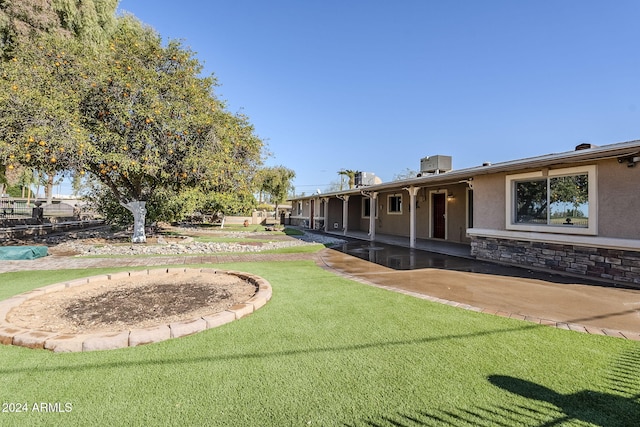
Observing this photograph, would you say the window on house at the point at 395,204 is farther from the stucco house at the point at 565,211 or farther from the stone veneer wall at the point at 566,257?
the stone veneer wall at the point at 566,257

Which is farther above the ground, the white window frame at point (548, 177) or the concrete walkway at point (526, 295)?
the white window frame at point (548, 177)

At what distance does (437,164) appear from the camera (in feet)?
41.0

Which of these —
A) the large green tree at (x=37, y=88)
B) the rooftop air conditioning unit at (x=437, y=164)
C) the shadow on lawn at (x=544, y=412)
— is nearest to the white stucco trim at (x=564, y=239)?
the shadow on lawn at (x=544, y=412)

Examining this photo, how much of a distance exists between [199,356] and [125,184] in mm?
10690

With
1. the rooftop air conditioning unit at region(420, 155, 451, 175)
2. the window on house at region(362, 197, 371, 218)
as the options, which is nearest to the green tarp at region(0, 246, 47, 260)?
the rooftop air conditioning unit at region(420, 155, 451, 175)

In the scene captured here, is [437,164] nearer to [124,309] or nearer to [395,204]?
[395,204]

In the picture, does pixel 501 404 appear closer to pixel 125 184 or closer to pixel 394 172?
pixel 125 184

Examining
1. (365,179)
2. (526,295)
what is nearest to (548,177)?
(526,295)

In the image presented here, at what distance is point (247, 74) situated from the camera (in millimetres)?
16516

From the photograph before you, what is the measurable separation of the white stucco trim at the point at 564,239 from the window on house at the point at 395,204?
20.9 feet

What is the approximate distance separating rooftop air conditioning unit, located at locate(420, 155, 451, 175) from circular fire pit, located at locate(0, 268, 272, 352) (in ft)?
32.4

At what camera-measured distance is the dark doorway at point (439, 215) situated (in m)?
12.6

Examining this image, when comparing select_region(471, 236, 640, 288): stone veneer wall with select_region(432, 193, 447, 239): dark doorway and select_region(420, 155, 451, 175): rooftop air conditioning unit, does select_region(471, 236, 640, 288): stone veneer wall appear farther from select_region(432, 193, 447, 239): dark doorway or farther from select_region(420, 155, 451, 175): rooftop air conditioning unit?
select_region(420, 155, 451, 175): rooftop air conditioning unit

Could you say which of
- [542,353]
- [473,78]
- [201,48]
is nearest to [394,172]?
[473,78]
